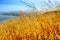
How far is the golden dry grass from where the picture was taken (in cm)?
215

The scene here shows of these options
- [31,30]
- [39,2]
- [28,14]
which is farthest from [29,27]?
[39,2]

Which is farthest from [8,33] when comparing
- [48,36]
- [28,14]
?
[48,36]

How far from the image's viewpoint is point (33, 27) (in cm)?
224

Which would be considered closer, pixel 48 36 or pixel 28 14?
pixel 48 36

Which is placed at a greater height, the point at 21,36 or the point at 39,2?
the point at 39,2

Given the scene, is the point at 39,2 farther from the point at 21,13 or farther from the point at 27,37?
the point at 27,37

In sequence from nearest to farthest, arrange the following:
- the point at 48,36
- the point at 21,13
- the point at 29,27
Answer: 1. the point at 48,36
2. the point at 29,27
3. the point at 21,13

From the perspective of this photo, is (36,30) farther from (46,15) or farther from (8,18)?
(8,18)

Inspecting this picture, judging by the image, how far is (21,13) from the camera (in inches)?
94.7

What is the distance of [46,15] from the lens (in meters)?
2.32

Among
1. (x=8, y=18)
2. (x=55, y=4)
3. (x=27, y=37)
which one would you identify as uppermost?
(x=55, y=4)

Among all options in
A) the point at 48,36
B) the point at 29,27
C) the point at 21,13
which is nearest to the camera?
the point at 48,36

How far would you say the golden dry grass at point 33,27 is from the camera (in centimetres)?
215

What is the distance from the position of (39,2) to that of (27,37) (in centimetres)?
51
